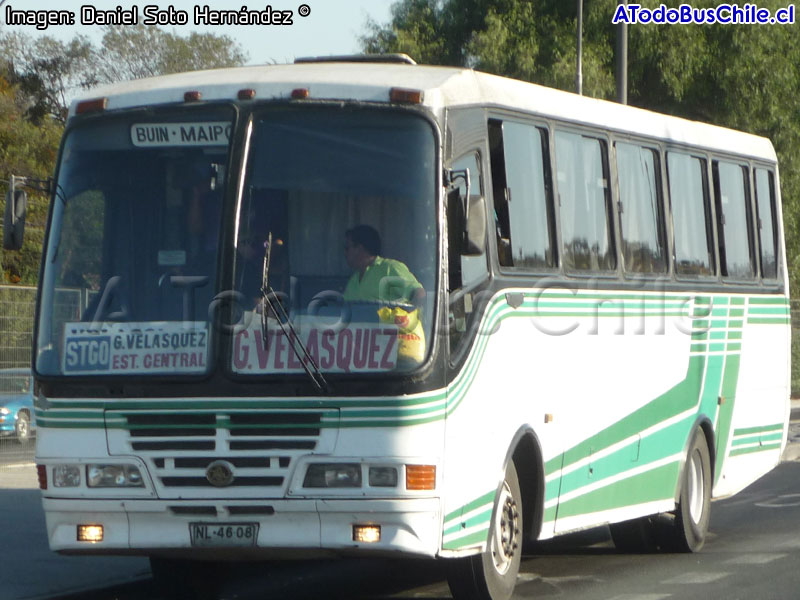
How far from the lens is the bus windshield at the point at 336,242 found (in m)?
8.12

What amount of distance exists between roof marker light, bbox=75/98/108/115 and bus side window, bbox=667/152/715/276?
5.02 metres

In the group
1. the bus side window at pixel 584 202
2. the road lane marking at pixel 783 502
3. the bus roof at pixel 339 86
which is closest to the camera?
the bus roof at pixel 339 86

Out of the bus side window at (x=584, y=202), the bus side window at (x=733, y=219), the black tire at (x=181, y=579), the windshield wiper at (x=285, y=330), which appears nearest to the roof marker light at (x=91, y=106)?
the windshield wiper at (x=285, y=330)

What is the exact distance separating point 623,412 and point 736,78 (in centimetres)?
2580

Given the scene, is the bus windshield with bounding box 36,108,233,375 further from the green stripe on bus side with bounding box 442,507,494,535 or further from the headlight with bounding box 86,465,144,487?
the green stripe on bus side with bounding box 442,507,494,535

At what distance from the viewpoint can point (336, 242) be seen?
27.4 feet

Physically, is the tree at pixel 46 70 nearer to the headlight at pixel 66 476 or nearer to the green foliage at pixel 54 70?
the green foliage at pixel 54 70

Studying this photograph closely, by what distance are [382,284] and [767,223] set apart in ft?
23.3

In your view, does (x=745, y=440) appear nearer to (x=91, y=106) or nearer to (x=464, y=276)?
(x=464, y=276)

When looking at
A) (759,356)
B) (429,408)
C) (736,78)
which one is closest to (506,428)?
(429,408)

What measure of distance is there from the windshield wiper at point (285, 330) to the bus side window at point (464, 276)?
0.79 metres

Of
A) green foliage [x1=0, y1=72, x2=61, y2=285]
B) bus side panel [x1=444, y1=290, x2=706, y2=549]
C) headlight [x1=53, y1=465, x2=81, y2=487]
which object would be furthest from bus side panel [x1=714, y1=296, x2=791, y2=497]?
green foliage [x1=0, y1=72, x2=61, y2=285]

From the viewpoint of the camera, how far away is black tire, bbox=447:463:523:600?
28.9ft

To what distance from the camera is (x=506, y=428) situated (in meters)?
9.05
